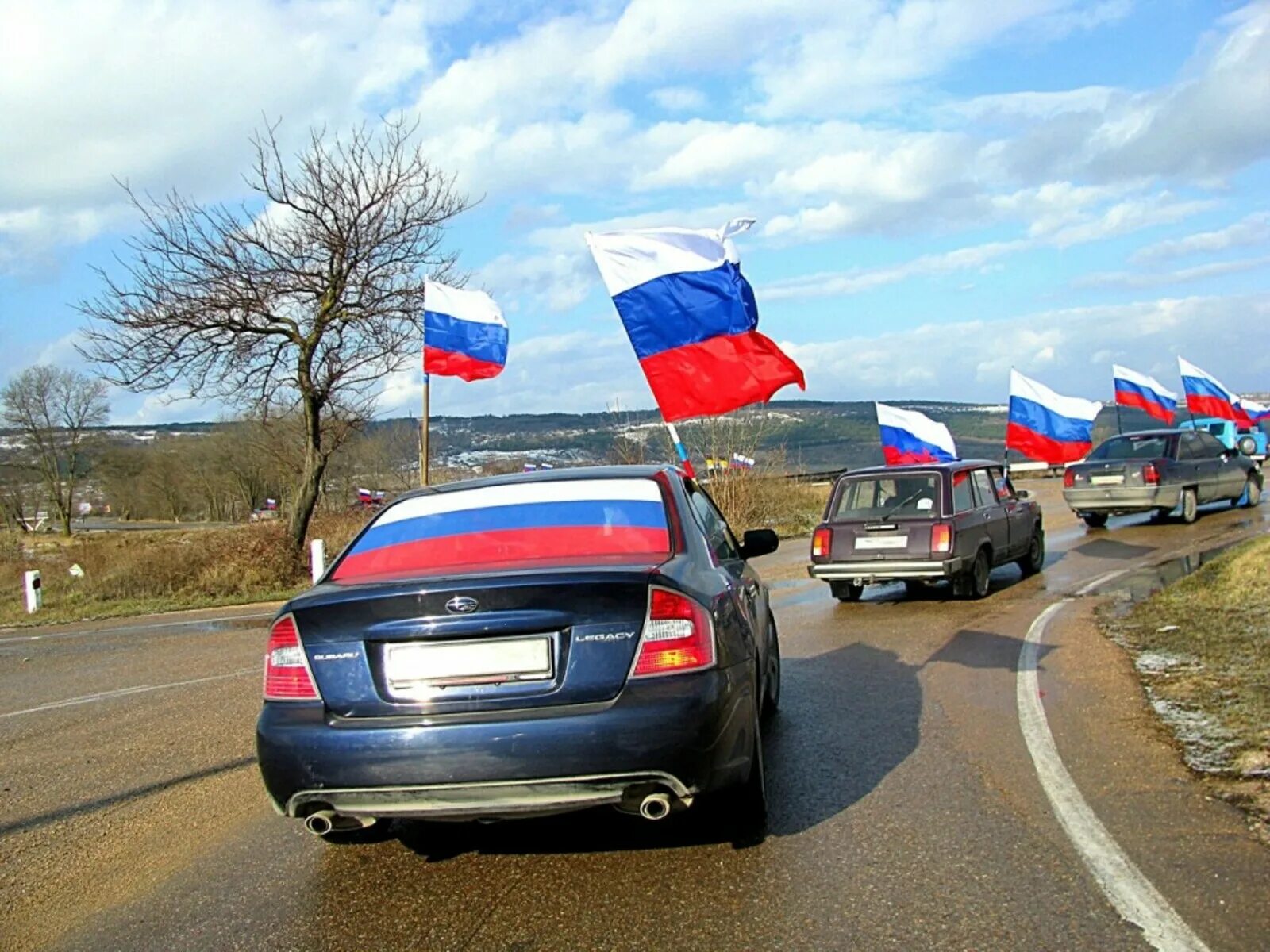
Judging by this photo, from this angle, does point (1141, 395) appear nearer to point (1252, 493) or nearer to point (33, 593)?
point (1252, 493)

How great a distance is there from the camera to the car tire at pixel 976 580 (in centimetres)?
1227

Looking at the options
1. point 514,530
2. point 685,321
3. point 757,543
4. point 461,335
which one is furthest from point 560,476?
point 461,335

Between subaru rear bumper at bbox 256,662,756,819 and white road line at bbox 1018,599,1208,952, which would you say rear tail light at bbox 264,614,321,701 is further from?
white road line at bbox 1018,599,1208,952

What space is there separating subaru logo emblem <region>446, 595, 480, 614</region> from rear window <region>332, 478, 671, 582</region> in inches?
15.4

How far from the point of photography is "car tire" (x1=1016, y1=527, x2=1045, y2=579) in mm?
14582

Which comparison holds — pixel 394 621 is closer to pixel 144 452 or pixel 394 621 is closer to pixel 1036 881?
pixel 1036 881

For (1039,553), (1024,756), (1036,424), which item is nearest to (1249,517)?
(1036,424)

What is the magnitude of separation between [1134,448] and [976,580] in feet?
33.9

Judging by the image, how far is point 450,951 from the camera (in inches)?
145

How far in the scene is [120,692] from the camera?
31.2 ft

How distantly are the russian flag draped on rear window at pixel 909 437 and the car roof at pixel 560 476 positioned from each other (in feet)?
53.9

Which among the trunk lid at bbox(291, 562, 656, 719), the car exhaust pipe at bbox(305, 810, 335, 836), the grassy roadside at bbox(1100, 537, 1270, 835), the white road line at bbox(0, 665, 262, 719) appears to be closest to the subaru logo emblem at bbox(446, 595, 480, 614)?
the trunk lid at bbox(291, 562, 656, 719)

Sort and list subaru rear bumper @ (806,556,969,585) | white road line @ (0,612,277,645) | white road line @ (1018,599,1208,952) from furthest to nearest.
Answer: white road line @ (0,612,277,645), subaru rear bumper @ (806,556,969,585), white road line @ (1018,599,1208,952)

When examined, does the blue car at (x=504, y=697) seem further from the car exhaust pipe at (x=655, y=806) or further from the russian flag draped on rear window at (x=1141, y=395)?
the russian flag draped on rear window at (x=1141, y=395)
